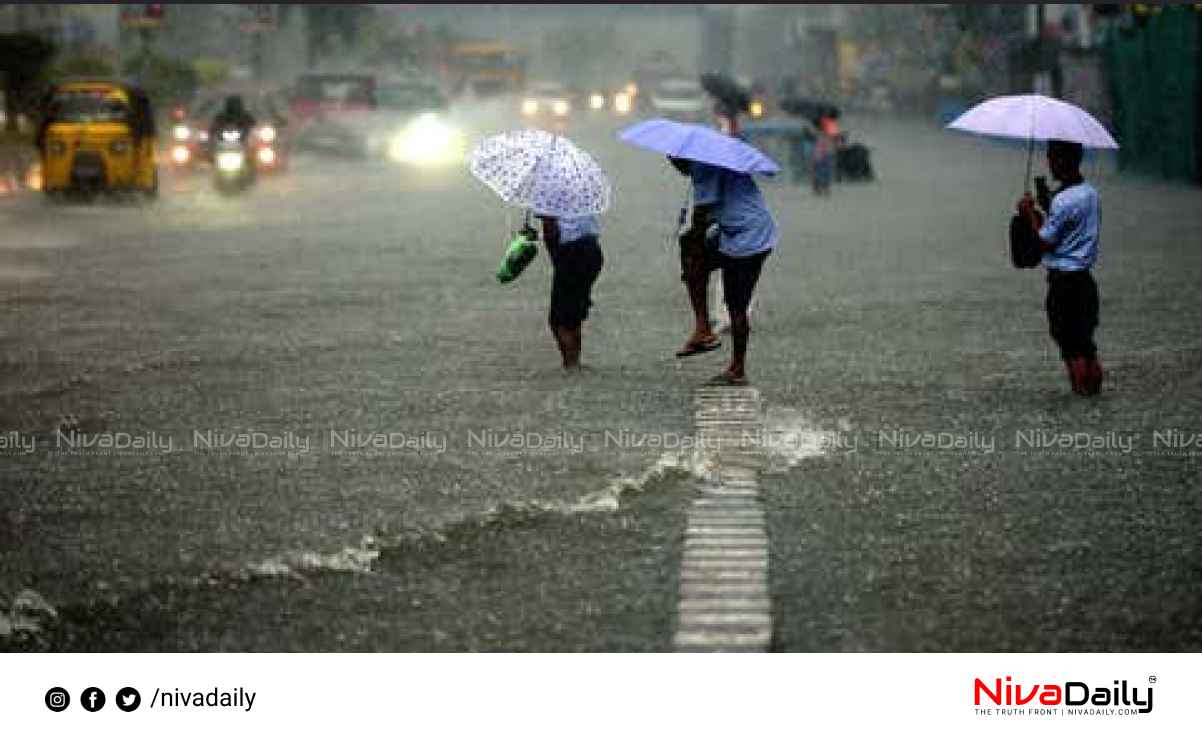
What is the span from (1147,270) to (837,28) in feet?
293

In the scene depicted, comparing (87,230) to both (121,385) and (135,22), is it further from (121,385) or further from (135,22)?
(135,22)

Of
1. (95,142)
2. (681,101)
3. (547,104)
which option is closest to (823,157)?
(95,142)

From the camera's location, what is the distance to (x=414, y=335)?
14.7 m

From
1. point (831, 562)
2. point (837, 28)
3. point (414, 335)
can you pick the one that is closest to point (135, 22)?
point (414, 335)

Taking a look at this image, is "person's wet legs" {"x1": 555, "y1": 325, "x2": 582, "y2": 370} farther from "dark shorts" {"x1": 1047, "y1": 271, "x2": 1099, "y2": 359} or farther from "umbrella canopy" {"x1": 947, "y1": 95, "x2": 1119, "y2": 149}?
"dark shorts" {"x1": 1047, "y1": 271, "x2": 1099, "y2": 359}

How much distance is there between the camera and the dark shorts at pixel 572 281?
12906 millimetres

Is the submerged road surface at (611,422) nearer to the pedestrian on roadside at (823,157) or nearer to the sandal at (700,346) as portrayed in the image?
the sandal at (700,346)

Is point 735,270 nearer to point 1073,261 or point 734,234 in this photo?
point 734,234

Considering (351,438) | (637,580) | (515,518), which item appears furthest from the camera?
(351,438)

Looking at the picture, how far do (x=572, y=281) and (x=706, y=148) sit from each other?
140cm

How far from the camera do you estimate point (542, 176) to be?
1263 centimetres
